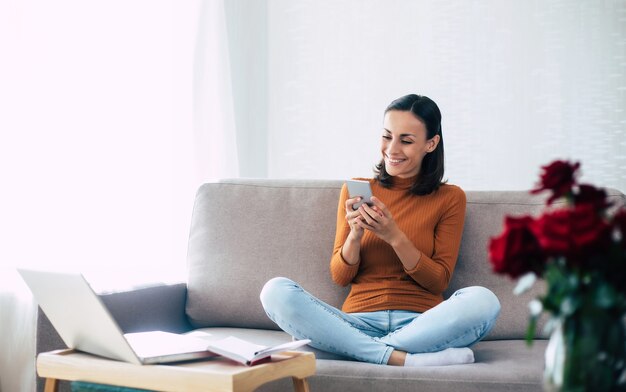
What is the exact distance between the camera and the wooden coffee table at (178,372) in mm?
1497

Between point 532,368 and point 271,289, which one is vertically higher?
point 271,289

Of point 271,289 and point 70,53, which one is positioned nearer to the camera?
point 271,289

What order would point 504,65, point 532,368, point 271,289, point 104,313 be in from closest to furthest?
point 104,313 < point 532,368 < point 271,289 < point 504,65

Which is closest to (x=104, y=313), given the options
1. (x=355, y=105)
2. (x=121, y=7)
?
(x=121, y=7)

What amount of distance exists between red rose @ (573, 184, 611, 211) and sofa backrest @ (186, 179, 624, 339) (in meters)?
1.34

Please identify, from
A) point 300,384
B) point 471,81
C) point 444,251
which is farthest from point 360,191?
point 471,81

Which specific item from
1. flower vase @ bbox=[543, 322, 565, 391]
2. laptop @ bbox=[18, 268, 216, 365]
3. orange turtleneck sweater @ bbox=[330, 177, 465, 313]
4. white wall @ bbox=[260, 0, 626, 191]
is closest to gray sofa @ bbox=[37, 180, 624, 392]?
orange turtleneck sweater @ bbox=[330, 177, 465, 313]

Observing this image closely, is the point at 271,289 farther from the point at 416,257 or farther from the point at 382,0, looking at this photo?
the point at 382,0

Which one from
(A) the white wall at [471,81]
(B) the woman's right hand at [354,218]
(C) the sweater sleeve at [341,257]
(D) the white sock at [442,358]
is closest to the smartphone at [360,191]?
(B) the woman's right hand at [354,218]

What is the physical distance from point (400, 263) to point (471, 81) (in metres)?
1.31

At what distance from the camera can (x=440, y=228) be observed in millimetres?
2414

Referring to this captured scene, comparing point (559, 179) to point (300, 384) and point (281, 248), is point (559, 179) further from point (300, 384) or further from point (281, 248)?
point (281, 248)

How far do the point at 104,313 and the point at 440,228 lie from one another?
1192 millimetres

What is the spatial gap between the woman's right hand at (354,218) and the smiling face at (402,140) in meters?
0.24
